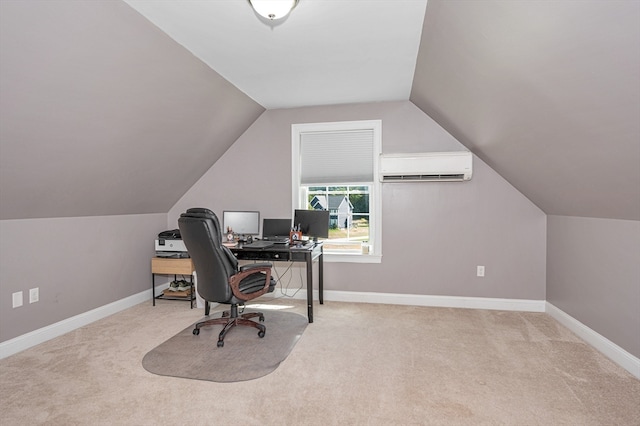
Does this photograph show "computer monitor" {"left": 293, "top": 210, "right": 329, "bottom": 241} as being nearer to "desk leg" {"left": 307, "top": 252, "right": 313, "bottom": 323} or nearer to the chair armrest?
"desk leg" {"left": 307, "top": 252, "right": 313, "bottom": 323}

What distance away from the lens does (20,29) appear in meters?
1.86

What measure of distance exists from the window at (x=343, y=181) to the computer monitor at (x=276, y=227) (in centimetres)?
35

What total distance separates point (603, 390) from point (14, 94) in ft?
13.7

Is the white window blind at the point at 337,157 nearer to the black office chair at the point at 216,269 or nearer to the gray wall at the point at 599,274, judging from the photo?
the black office chair at the point at 216,269

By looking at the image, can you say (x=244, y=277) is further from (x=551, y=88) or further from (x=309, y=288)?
(x=551, y=88)

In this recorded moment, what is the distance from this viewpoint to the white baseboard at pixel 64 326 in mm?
2906

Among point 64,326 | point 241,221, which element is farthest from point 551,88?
point 64,326

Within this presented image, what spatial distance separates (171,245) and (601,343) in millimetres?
4456

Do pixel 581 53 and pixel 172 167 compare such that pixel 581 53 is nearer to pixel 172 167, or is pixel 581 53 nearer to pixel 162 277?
Result: pixel 172 167

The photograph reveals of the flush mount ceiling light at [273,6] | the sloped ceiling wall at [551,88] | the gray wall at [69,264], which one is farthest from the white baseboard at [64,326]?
the sloped ceiling wall at [551,88]

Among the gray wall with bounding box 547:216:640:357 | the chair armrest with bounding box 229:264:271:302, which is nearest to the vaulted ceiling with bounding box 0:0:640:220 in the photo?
the gray wall with bounding box 547:216:640:357

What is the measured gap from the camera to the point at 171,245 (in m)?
4.38

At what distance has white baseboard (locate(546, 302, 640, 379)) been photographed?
100 inches

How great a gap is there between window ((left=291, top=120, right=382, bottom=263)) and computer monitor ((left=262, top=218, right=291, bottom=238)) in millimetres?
348
